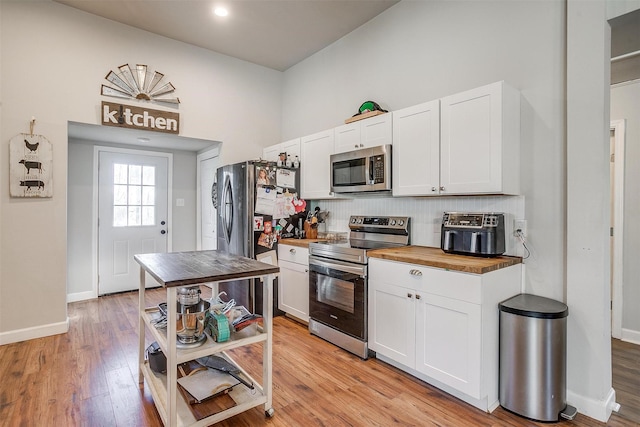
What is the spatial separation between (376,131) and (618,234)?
8.31ft

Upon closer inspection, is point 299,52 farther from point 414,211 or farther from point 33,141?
point 33,141

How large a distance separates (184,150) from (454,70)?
159 inches

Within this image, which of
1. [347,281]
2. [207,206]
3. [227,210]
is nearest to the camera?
[347,281]

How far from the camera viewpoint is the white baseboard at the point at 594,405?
1914mm

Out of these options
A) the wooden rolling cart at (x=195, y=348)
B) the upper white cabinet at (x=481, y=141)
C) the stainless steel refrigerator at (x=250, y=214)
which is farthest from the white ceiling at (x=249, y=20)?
the wooden rolling cart at (x=195, y=348)

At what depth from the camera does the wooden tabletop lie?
1646 mm

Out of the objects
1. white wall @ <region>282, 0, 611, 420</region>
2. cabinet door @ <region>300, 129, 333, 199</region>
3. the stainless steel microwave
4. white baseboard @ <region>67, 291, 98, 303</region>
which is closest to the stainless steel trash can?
white wall @ <region>282, 0, 611, 420</region>

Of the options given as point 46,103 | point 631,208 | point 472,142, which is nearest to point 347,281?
point 472,142

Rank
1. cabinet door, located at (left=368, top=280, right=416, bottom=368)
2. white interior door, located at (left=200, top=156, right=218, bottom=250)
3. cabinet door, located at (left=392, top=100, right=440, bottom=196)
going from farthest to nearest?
white interior door, located at (left=200, top=156, right=218, bottom=250), cabinet door, located at (left=392, top=100, right=440, bottom=196), cabinet door, located at (left=368, top=280, right=416, bottom=368)

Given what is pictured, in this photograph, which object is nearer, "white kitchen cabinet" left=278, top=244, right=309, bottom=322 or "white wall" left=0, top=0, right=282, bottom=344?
"white wall" left=0, top=0, right=282, bottom=344

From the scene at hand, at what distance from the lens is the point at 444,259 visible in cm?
217

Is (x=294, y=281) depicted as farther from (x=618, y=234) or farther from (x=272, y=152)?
(x=618, y=234)

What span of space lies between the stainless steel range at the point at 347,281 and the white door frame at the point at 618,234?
205 cm

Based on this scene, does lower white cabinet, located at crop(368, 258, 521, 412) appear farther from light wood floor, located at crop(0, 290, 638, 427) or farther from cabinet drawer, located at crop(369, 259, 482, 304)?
light wood floor, located at crop(0, 290, 638, 427)
